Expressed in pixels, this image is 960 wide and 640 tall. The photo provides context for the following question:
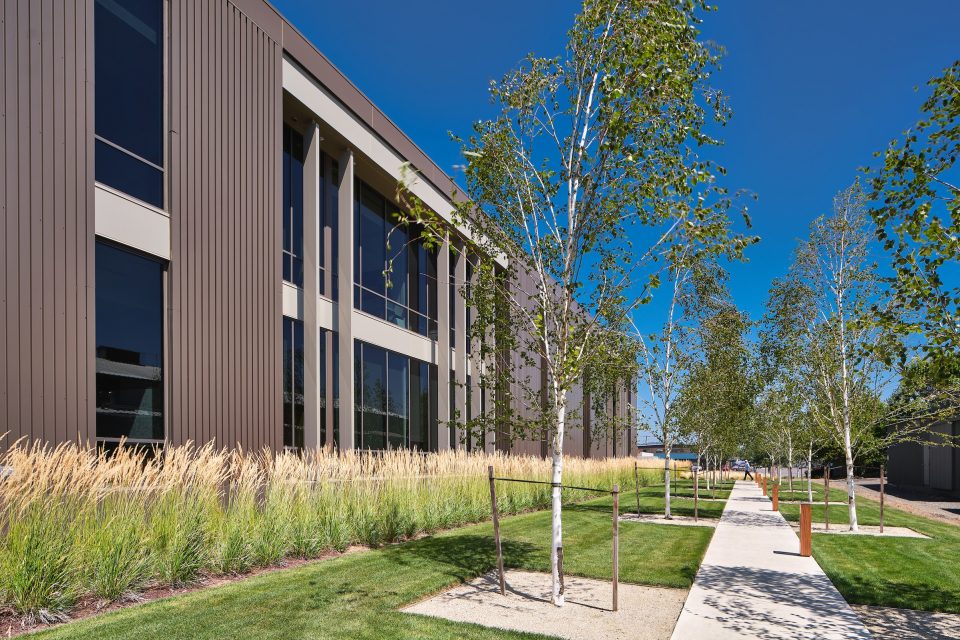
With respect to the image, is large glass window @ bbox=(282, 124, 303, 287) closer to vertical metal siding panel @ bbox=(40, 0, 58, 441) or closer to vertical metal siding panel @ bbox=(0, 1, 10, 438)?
vertical metal siding panel @ bbox=(40, 0, 58, 441)

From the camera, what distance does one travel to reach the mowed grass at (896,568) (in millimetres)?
8844

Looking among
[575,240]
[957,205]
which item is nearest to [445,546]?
[575,240]

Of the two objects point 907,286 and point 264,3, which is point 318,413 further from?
point 907,286

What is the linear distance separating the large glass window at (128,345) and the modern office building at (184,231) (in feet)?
0.08

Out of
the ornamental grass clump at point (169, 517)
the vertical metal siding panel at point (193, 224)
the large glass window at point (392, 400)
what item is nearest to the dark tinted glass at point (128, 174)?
the vertical metal siding panel at point (193, 224)

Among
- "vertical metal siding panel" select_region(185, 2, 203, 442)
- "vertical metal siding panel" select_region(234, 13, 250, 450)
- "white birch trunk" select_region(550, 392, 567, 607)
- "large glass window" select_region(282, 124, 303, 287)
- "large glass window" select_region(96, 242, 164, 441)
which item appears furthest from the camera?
"large glass window" select_region(282, 124, 303, 287)

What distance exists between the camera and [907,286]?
22.1 ft

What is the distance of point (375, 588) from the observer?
843cm

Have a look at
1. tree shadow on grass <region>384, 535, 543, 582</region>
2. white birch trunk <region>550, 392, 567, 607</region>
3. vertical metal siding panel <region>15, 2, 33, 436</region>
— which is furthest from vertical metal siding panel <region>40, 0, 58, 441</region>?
white birch trunk <region>550, 392, 567, 607</region>

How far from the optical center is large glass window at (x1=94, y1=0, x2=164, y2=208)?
1161 centimetres

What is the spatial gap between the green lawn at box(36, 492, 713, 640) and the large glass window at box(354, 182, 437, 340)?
834 centimetres

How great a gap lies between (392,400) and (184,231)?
9936 mm

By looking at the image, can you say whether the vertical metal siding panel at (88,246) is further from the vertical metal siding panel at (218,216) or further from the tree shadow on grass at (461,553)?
the tree shadow on grass at (461,553)

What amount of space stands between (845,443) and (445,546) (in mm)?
9516
